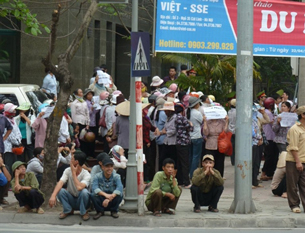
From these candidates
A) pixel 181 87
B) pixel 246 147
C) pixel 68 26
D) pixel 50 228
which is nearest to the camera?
pixel 50 228

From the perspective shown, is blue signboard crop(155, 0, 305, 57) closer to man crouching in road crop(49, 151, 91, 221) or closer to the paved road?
man crouching in road crop(49, 151, 91, 221)

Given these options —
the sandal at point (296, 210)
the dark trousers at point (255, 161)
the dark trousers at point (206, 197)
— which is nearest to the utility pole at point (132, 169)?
the dark trousers at point (206, 197)

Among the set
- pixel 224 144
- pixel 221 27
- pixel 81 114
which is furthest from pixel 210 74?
pixel 221 27

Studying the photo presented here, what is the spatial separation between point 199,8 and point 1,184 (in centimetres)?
504

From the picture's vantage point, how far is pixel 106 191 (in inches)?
484

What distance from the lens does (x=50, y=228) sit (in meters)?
11.8

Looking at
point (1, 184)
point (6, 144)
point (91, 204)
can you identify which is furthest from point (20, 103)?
point (91, 204)

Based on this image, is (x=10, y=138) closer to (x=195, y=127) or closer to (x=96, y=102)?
(x=96, y=102)

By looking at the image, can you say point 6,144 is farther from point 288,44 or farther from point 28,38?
point 28,38

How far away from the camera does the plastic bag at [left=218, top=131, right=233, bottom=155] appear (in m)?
15.7

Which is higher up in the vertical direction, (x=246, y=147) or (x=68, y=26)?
(x=68, y=26)

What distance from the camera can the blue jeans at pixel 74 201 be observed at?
12.1 metres

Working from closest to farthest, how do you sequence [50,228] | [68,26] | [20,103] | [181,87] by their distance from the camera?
[50,228] < [20,103] < [181,87] < [68,26]

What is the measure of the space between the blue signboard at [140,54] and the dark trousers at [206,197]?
7.36 feet
